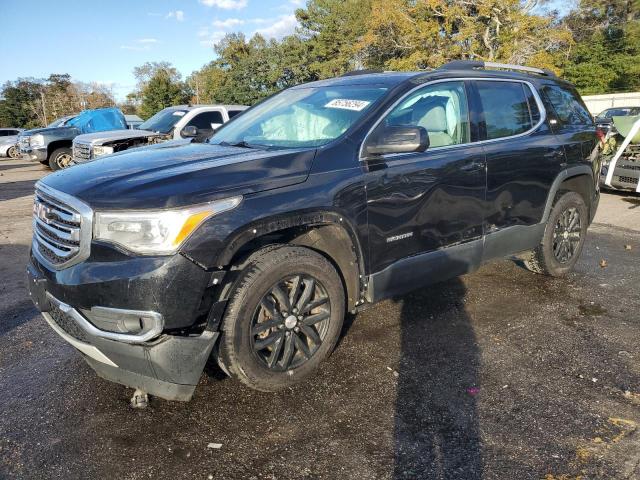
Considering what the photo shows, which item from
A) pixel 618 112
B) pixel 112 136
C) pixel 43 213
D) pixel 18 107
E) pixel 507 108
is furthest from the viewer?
pixel 18 107

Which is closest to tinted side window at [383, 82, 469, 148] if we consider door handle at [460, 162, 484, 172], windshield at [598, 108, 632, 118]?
door handle at [460, 162, 484, 172]

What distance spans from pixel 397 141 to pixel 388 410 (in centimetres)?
160

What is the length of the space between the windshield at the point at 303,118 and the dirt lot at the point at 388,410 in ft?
5.02

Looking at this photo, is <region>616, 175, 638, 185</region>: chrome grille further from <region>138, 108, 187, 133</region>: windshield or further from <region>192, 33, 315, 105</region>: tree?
<region>192, 33, 315, 105</region>: tree

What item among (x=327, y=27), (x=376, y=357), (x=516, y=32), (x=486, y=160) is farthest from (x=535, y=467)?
(x=327, y=27)

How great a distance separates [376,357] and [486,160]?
172 centimetres

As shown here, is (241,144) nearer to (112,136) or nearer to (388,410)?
(388,410)

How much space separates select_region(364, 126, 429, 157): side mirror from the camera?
10.2 ft

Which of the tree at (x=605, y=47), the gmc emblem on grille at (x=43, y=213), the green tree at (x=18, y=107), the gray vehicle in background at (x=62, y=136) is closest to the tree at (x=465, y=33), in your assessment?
the tree at (x=605, y=47)

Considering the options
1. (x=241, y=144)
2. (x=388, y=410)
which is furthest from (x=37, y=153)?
(x=388, y=410)

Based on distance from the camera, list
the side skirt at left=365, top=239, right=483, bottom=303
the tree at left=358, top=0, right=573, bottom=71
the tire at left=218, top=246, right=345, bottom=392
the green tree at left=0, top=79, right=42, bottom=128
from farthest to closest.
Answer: the green tree at left=0, top=79, right=42, bottom=128, the tree at left=358, top=0, right=573, bottom=71, the side skirt at left=365, top=239, right=483, bottom=303, the tire at left=218, top=246, right=345, bottom=392

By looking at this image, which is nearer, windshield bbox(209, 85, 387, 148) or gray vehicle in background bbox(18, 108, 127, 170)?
windshield bbox(209, 85, 387, 148)

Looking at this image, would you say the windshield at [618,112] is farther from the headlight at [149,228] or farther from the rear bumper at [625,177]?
the headlight at [149,228]

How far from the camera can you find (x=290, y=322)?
295 cm
